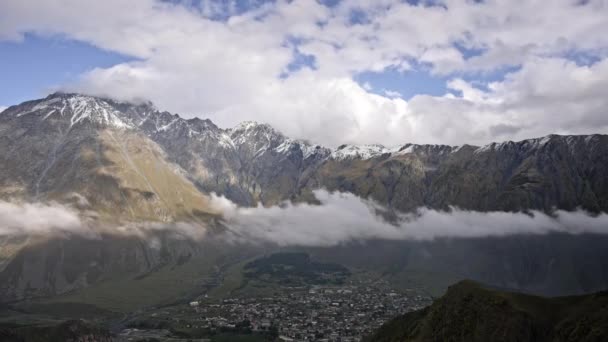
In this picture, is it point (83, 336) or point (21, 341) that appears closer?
point (21, 341)

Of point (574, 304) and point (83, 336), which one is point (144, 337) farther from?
point (574, 304)

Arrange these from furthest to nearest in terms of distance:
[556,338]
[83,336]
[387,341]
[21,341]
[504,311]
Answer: [83,336] < [21,341] < [387,341] < [504,311] < [556,338]

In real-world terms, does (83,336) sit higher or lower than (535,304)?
lower

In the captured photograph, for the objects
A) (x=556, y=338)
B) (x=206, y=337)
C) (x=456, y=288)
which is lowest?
(x=206, y=337)

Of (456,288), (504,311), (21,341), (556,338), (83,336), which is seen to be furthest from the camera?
(83,336)

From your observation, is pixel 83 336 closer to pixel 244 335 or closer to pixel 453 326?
pixel 244 335

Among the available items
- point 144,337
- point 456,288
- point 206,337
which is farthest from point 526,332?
point 144,337
